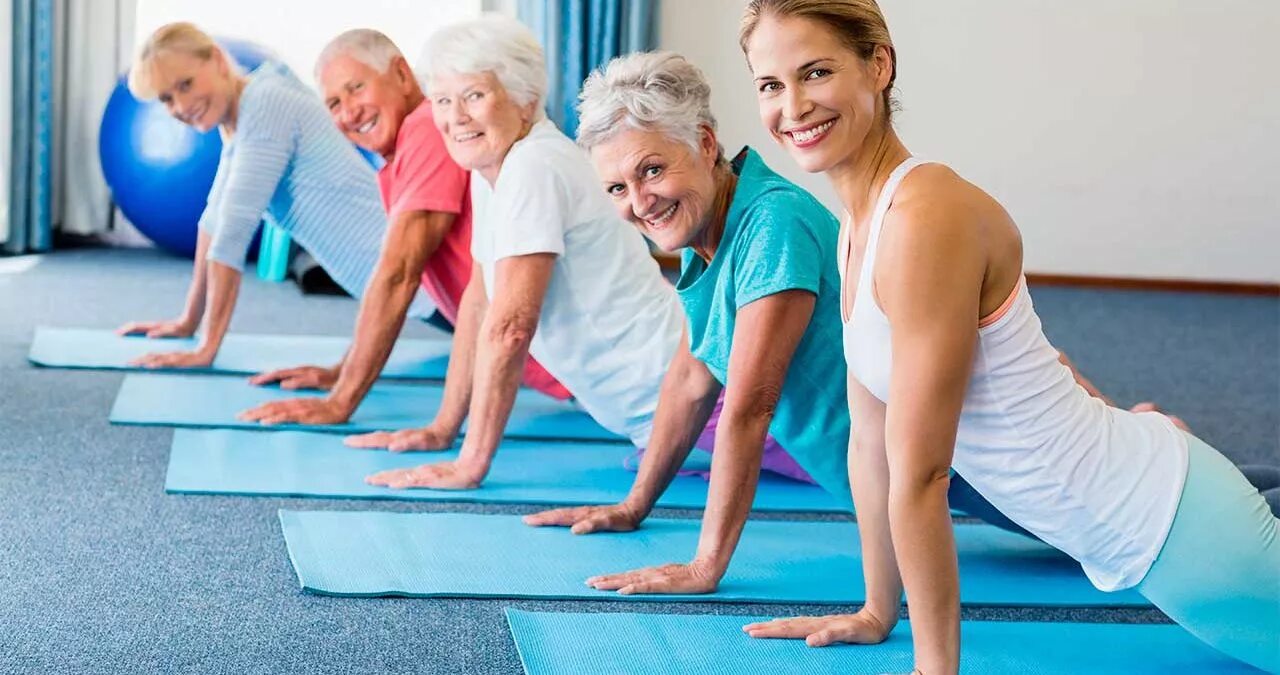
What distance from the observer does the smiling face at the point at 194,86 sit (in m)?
3.73

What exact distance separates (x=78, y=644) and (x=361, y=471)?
1.05 metres

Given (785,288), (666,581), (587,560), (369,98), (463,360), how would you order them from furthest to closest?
(369,98), (463,360), (587,560), (666,581), (785,288)

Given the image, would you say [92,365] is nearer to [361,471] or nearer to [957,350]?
[361,471]

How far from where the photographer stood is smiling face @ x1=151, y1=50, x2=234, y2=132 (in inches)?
147

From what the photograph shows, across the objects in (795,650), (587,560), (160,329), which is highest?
(795,650)

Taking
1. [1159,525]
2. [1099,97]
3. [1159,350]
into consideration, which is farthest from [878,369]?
[1099,97]

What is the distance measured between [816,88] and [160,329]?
10.6 feet

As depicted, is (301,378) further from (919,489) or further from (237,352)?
(919,489)

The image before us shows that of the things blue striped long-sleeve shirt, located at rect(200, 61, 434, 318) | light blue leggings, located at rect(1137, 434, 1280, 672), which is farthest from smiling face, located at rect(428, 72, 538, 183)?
light blue leggings, located at rect(1137, 434, 1280, 672)

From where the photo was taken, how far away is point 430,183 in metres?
3.29

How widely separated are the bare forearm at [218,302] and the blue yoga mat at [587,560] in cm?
146

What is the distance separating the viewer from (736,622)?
211 cm

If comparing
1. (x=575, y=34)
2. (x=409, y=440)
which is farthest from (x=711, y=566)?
(x=575, y=34)

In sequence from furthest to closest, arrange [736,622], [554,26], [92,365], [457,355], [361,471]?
[554,26] → [92,365] → [457,355] → [361,471] → [736,622]
